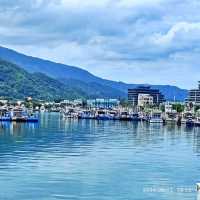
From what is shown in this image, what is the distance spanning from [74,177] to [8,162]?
970cm

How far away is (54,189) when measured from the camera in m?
40.2

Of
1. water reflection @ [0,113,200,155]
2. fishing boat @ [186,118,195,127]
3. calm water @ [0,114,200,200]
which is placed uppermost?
fishing boat @ [186,118,195,127]

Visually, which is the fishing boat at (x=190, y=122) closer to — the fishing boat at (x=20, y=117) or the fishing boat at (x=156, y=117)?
the fishing boat at (x=156, y=117)

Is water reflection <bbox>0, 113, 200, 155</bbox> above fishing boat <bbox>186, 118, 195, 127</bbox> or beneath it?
beneath

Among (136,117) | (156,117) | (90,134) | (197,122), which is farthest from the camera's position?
(136,117)

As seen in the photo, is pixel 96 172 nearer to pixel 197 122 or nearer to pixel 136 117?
pixel 197 122

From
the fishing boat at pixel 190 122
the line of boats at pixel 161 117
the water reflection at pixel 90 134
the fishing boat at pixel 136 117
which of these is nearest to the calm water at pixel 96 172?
the water reflection at pixel 90 134

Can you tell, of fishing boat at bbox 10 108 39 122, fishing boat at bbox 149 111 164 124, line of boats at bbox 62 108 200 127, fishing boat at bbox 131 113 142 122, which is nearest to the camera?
fishing boat at bbox 10 108 39 122

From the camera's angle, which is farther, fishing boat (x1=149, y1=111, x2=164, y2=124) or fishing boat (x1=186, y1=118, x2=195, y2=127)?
fishing boat (x1=149, y1=111, x2=164, y2=124)

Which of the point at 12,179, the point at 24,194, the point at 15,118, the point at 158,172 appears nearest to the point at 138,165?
the point at 158,172

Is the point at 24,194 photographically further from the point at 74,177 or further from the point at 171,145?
the point at 171,145

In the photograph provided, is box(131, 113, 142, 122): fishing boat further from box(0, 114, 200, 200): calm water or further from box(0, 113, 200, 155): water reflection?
box(0, 114, 200, 200): calm water

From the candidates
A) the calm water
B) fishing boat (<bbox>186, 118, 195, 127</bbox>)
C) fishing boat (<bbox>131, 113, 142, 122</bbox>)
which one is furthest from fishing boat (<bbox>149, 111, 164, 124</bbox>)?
the calm water

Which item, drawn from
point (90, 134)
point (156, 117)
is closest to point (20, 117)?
point (156, 117)
